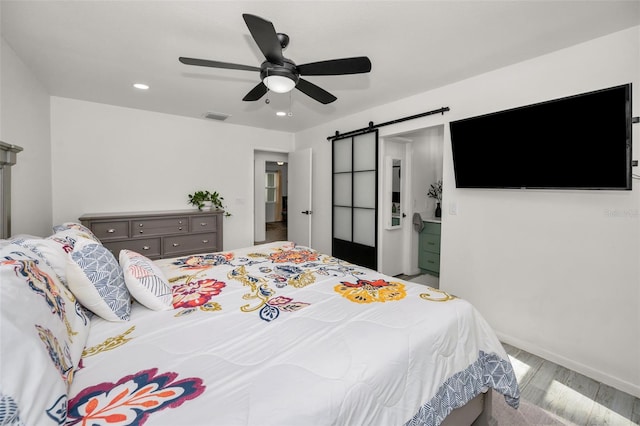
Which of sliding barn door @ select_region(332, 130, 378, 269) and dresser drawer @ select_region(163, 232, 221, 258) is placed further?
sliding barn door @ select_region(332, 130, 378, 269)

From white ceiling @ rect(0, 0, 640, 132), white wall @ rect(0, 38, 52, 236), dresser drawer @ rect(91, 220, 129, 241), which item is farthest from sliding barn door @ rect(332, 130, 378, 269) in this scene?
white wall @ rect(0, 38, 52, 236)

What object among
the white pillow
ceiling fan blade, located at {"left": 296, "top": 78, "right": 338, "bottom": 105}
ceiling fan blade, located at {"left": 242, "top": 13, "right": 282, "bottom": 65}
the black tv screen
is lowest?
the white pillow

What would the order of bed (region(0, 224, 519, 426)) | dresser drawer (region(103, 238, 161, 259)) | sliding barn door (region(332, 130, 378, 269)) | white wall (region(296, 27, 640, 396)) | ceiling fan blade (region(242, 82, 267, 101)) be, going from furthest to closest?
sliding barn door (region(332, 130, 378, 269))
dresser drawer (region(103, 238, 161, 259))
ceiling fan blade (region(242, 82, 267, 101))
white wall (region(296, 27, 640, 396))
bed (region(0, 224, 519, 426))

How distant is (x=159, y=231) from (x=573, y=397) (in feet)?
13.8

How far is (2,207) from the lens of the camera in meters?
1.72

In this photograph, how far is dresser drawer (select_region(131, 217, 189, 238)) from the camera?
3.49m

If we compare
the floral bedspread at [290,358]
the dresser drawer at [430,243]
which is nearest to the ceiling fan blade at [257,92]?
the floral bedspread at [290,358]

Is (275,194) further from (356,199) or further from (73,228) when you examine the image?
(73,228)

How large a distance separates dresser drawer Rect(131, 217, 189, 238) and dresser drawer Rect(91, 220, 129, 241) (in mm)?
80

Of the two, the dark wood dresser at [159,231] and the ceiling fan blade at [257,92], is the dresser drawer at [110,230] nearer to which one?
the dark wood dresser at [159,231]

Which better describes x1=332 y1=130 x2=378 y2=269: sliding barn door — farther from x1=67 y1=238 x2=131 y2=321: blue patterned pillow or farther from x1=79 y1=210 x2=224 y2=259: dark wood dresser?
x1=67 y1=238 x2=131 y2=321: blue patterned pillow

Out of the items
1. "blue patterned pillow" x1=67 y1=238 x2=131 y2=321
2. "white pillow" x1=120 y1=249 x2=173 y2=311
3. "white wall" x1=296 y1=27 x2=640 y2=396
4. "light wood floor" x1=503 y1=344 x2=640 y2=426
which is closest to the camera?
"blue patterned pillow" x1=67 y1=238 x2=131 y2=321

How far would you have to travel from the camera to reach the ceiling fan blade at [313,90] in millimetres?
2041

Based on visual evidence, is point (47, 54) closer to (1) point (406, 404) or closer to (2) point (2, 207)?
(2) point (2, 207)
